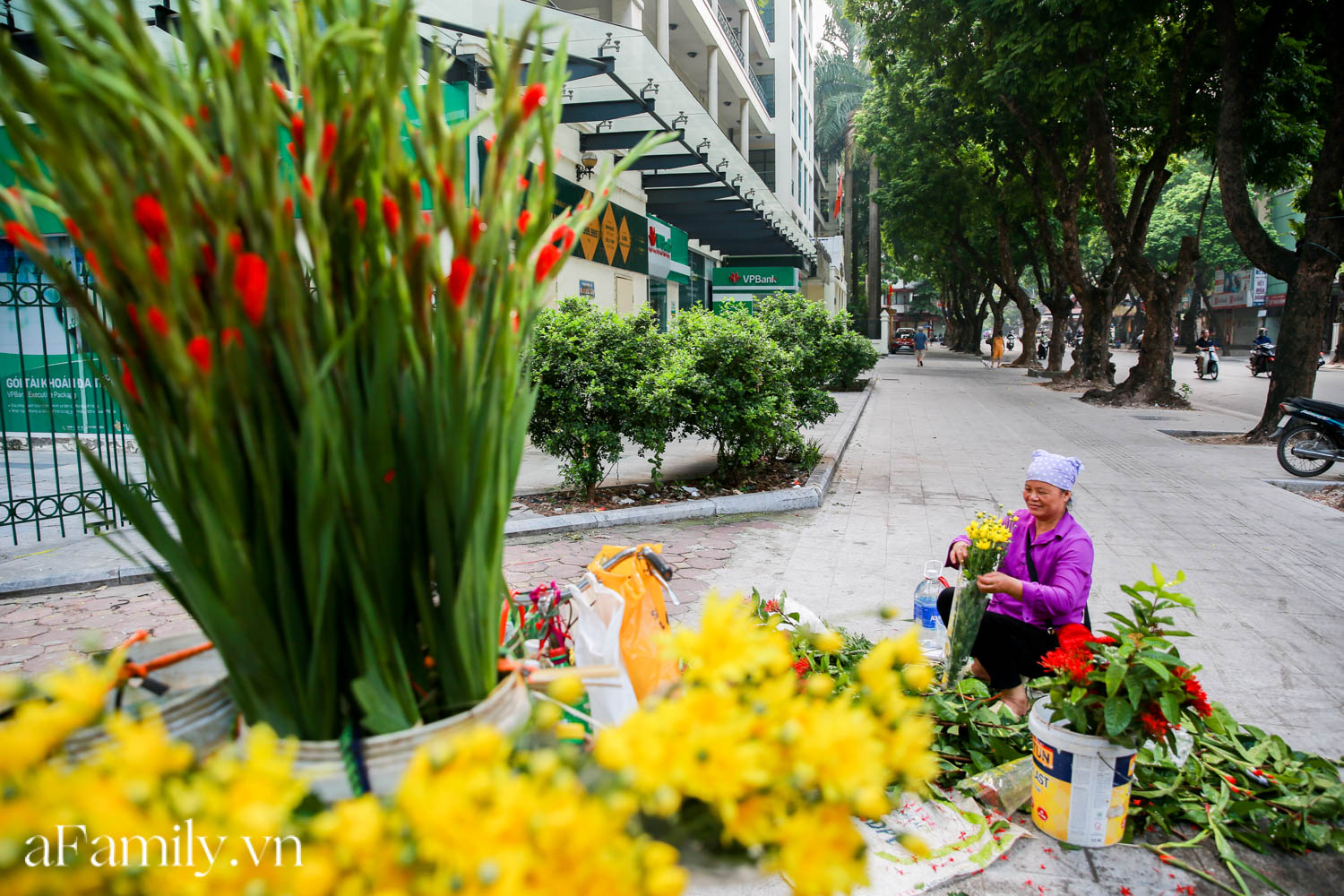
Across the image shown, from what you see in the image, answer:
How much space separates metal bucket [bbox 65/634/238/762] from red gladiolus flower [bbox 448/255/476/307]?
22.3 inches

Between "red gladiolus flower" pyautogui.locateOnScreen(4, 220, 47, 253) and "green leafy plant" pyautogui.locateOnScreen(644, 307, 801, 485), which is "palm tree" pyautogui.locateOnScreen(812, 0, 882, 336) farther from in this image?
"red gladiolus flower" pyautogui.locateOnScreen(4, 220, 47, 253)

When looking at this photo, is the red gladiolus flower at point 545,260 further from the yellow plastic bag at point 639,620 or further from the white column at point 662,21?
the white column at point 662,21

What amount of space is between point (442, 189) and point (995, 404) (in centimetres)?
1891

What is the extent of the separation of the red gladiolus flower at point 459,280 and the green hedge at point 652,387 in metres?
5.58

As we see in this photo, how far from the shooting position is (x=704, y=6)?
18.2 meters

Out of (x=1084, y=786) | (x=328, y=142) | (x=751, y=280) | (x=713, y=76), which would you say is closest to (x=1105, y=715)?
(x=1084, y=786)

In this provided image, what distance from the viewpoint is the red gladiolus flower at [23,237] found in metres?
0.88

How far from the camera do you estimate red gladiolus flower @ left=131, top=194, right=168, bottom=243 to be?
82 cm

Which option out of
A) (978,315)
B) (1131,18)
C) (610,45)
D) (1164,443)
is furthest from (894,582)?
(978,315)

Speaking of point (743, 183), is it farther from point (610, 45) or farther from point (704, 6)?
point (610, 45)

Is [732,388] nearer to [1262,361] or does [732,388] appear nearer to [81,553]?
[81,553]

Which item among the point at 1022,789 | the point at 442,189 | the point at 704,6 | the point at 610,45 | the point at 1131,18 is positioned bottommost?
the point at 1022,789

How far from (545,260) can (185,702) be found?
2.28ft

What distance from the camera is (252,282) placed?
0.84 metres
